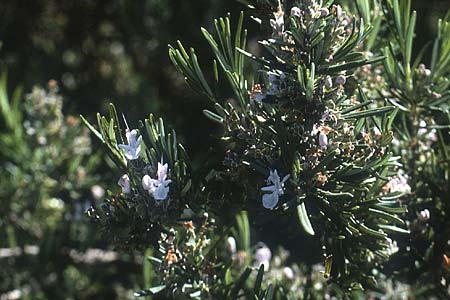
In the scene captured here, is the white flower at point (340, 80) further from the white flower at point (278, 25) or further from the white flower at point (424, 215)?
the white flower at point (424, 215)

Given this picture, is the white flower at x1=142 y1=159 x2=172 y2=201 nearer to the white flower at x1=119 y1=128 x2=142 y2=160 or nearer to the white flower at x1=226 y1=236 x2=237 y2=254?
the white flower at x1=119 y1=128 x2=142 y2=160

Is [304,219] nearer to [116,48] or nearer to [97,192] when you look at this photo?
[97,192]

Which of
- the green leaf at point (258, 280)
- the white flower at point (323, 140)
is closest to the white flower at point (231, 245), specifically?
the green leaf at point (258, 280)

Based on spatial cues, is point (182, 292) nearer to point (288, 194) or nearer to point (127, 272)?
point (288, 194)

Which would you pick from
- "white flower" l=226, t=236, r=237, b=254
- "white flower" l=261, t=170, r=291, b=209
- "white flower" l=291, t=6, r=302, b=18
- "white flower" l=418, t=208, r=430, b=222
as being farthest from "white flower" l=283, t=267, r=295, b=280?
"white flower" l=291, t=6, r=302, b=18

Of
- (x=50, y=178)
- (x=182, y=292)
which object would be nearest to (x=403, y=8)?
(x=182, y=292)
